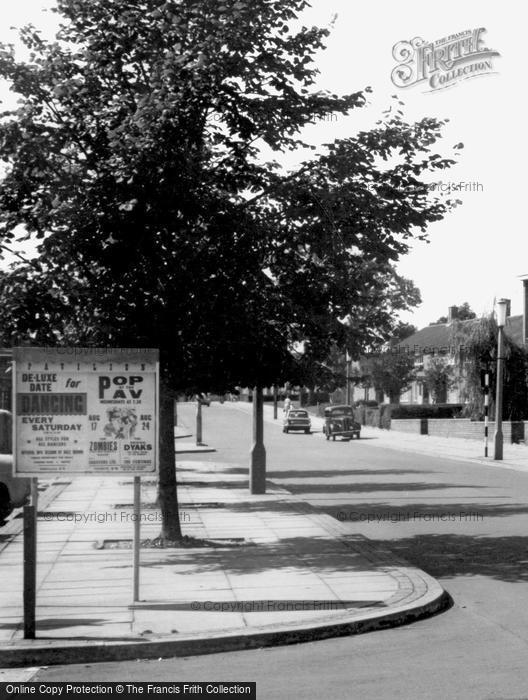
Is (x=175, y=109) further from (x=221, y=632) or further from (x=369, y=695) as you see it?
(x=369, y=695)

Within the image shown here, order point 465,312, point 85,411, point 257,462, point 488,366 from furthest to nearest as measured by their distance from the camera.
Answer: point 465,312 → point 488,366 → point 257,462 → point 85,411

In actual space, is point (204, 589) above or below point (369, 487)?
above

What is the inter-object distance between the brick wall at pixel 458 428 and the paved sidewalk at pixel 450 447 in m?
0.51

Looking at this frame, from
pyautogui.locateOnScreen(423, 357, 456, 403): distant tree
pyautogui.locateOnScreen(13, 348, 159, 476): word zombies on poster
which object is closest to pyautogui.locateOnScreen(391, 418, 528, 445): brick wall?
pyautogui.locateOnScreen(423, 357, 456, 403): distant tree

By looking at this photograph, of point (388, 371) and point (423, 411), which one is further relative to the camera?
point (388, 371)

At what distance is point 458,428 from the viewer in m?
51.1

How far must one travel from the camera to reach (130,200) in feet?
37.8

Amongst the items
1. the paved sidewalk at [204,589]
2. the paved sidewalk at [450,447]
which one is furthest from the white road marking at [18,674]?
the paved sidewalk at [450,447]

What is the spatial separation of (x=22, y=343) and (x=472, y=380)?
Answer: 39.5 m

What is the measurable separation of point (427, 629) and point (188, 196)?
554cm

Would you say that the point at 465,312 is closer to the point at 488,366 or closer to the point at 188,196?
the point at 488,366

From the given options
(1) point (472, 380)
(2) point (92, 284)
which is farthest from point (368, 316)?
(1) point (472, 380)

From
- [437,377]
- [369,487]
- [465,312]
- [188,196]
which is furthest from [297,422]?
[465,312]

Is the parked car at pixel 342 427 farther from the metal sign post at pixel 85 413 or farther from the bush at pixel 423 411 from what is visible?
the metal sign post at pixel 85 413
